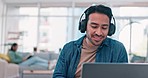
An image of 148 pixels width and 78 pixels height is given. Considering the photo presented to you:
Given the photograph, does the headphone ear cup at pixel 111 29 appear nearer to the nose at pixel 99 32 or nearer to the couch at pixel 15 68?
the nose at pixel 99 32

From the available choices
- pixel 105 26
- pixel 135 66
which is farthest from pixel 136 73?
pixel 105 26

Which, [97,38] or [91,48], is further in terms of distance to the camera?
[91,48]

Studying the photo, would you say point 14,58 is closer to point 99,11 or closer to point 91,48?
point 91,48

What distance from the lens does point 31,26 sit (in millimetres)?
10023

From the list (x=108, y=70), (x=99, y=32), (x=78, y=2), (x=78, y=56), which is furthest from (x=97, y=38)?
(x=78, y=2)

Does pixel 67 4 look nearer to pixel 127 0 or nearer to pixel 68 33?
pixel 68 33

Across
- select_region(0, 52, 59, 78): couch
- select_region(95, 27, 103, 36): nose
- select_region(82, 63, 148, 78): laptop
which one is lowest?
select_region(0, 52, 59, 78): couch

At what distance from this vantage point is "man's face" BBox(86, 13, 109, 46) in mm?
1221

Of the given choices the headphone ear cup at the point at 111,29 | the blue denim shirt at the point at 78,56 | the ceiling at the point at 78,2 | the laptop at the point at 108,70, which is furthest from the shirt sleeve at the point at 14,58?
the laptop at the point at 108,70

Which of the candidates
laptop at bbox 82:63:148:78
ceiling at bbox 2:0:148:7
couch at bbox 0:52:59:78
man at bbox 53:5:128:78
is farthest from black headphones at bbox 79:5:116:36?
ceiling at bbox 2:0:148:7

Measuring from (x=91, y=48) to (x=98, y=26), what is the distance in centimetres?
19

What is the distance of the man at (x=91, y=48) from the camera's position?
125 centimetres

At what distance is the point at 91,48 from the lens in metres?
1.38

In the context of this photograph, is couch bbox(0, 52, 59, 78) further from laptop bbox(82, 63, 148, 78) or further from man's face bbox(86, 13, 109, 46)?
laptop bbox(82, 63, 148, 78)
